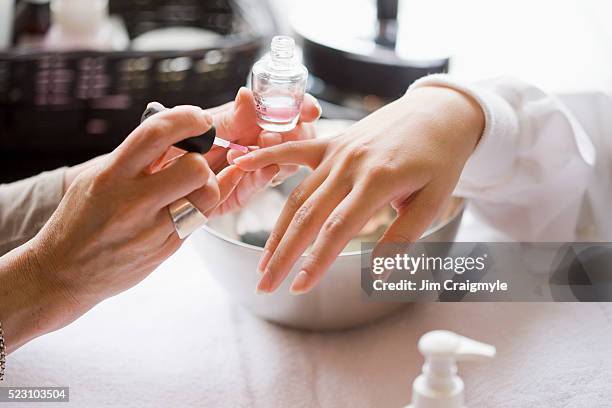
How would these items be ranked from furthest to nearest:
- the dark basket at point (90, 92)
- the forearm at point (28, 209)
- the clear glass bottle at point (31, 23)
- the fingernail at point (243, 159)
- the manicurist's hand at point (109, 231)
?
1. the clear glass bottle at point (31, 23)
2. the dark basket at point (90, 92)
3. the forearm at point (28, 209)
4. the fingernail at point (243, 159)
5. the manicurist's hand at point (109, 231)

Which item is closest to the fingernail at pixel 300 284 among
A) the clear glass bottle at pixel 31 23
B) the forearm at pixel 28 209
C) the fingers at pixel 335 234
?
the fingers at pixel 335 234

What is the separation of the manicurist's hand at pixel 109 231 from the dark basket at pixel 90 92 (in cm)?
43

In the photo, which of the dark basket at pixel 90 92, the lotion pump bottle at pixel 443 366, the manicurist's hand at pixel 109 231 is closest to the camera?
the lotion pump bottle at pixel 443 366

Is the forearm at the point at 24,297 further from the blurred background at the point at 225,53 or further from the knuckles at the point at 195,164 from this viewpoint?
the blurred background at the point at 225,53

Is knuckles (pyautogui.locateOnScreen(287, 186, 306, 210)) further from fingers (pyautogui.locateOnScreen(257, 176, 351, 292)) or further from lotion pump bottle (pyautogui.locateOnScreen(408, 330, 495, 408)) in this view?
lotion pump bottle (pyautogui.locateOnScreen(408, 330, 495, 408))

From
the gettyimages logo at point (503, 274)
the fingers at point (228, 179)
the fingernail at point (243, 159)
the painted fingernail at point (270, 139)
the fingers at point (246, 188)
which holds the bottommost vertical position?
the gettyimages logo at point (503, 274)

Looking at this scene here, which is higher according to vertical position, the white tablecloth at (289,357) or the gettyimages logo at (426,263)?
the gettyimages logo at (426,263)

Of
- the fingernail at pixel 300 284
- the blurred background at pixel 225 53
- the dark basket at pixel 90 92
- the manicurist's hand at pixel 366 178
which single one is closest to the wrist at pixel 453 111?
the manicurist's hand at pixel 366 178

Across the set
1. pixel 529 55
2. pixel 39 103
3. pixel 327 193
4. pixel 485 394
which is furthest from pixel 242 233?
pixel 529 55

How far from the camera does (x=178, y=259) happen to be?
85cm

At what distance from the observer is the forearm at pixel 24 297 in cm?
61

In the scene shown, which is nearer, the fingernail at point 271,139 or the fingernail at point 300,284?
the fingernail at point 300,284

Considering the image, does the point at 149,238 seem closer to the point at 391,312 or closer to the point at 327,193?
the point at 327,193

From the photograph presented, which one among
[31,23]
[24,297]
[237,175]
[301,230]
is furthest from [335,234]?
[31,23]
